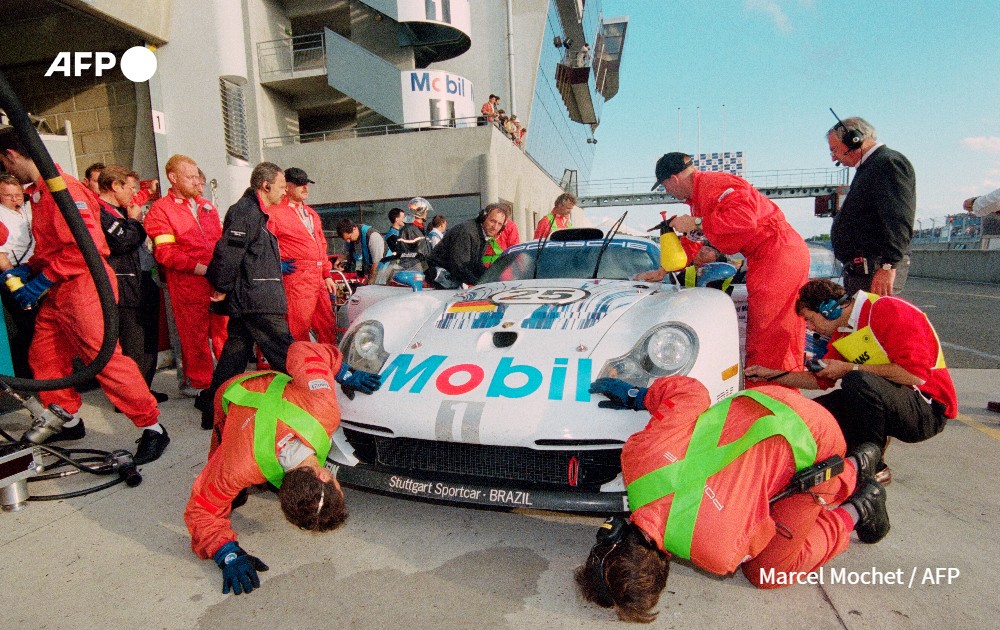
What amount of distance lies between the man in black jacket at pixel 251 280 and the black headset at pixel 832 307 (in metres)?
2.88

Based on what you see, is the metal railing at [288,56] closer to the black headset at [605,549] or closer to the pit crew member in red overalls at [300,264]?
the pit crew member in red overalls at [300,264]

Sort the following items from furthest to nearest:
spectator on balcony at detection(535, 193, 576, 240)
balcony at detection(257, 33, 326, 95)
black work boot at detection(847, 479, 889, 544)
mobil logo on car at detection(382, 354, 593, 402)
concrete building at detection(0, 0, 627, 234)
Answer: balcony at detection(257, 33, 326, 95) → concrete building at detection(0, 0, 627, 234) → spectator on balcony at detection(535, 193, 576, 240) → mobil logo on car at detection(382, 354, 593, 402) → black work boot at detection(847, 479, 889, 544)

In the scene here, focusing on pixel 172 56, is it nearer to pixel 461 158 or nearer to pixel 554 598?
pixel 461 158

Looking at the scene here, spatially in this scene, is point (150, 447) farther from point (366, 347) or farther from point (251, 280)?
point (366, 347)

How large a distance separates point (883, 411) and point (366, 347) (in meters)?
2.15

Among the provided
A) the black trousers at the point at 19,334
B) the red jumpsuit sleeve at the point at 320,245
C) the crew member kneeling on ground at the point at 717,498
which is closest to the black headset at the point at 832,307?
the crew member kneeling on ground at the point at 717,498

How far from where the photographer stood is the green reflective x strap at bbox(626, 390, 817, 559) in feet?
5.39

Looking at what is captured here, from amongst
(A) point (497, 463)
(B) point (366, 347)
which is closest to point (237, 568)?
(A) point (497, 463)

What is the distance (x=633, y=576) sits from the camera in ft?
5.01

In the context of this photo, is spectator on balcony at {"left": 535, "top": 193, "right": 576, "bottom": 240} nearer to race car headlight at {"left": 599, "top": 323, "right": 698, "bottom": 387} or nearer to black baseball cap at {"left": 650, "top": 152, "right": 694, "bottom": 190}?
black baseball cap at {"left": 650, "top": 152, "right": 694, "bottom": 190}

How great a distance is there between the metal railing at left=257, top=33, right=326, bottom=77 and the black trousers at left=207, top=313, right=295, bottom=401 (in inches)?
581

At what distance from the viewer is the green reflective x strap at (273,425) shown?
202 cm

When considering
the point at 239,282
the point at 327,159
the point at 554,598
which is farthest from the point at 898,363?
the point at 327,159

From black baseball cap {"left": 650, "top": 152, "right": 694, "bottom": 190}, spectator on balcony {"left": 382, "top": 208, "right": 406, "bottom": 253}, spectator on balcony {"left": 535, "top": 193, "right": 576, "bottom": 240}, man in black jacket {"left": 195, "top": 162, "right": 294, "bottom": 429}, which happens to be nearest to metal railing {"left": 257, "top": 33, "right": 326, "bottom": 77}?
spectator on balcony {"left": 382, "top": 208, "right": 406, "bottom": 253}
